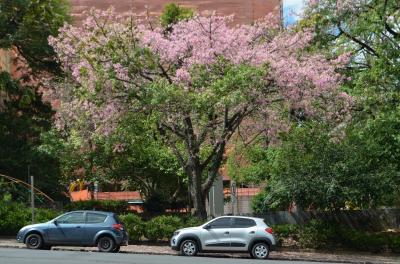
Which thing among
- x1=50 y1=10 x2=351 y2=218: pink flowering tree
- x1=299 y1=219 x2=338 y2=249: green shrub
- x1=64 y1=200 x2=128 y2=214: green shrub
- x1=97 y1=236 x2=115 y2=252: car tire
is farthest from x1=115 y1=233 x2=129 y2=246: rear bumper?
x1=64 y1=200 x2=128 y2=214: green shrub

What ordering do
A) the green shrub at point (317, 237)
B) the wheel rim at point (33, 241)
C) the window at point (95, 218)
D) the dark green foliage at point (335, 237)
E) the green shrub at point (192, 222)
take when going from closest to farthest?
the wheel rim at point (33, 241) → the window at point (95, 218) → the green shrub at point (192, 222) → the dark green foliage at point (335, 237) → the green shrub at point (317, 237)

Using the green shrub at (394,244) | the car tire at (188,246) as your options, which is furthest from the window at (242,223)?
the green shrub at (394,244)

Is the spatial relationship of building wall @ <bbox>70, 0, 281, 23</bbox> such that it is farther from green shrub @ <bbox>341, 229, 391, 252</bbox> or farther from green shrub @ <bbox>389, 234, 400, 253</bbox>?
green shrub @ <bbox>389, 234, 400, 253</bbox>

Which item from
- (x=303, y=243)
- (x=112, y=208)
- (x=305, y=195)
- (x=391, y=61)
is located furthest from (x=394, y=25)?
(x=112, y=208)

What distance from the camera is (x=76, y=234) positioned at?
66.5 ft

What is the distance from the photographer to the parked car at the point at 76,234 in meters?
20.3

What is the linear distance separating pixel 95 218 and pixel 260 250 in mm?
5871

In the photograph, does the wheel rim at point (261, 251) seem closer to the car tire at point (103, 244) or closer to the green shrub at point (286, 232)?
the green shrub at point (286, 232)

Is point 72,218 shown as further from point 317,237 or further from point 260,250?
point 317,237

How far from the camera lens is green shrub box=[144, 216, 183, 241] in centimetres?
2381

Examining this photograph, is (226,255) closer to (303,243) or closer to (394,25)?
(303,243)

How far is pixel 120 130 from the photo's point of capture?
2258 centimetres

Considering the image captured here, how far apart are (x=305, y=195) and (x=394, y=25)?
8581 mm

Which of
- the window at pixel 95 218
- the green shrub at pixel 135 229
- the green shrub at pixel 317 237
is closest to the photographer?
the window at pixel 95 218
